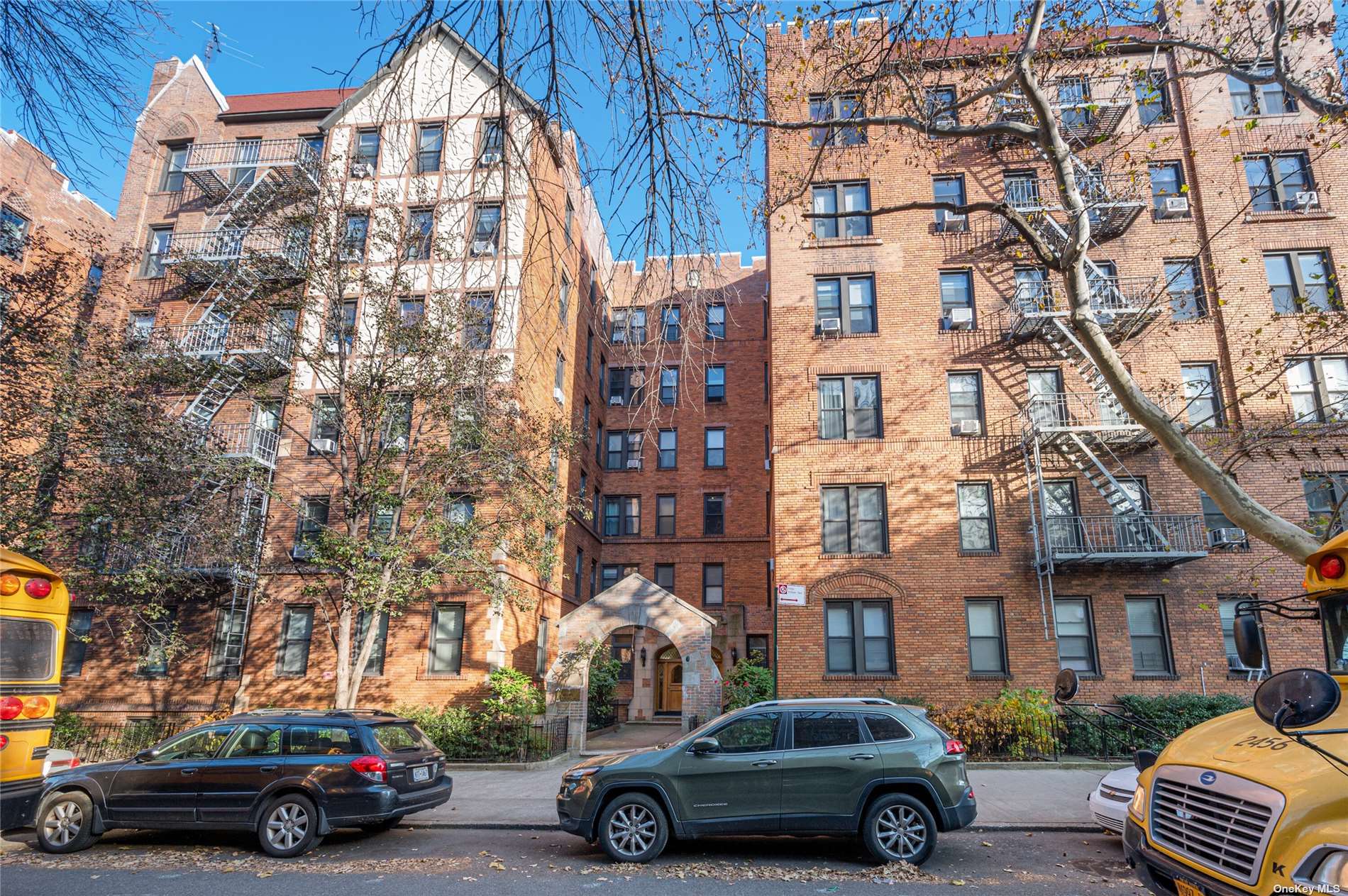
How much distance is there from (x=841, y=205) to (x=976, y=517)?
1021cm

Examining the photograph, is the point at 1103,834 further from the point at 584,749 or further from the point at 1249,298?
the point at 1249,298

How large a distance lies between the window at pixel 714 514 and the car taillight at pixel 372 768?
23021 mm

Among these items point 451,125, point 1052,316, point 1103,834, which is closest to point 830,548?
point 1052,316

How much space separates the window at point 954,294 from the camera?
69.5 ft

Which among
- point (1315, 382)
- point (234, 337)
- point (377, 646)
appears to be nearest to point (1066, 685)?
point (377, 646)

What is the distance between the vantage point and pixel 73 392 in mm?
15445

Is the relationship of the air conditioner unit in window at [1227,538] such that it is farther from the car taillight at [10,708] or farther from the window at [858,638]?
the car taillight at [10,708]

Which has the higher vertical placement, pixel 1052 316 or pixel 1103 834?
pixel 1052 316

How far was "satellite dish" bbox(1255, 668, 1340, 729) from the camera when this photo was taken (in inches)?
150

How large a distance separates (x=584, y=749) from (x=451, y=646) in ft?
15.6

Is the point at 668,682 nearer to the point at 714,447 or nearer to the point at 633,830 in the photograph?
the point at 714,447

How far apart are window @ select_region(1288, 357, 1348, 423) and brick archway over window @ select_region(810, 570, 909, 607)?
11.5m

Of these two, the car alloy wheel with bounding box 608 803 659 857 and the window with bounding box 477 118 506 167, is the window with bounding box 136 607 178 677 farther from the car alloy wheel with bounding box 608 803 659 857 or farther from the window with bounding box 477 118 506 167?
the window with bounding box 477 118 506 167

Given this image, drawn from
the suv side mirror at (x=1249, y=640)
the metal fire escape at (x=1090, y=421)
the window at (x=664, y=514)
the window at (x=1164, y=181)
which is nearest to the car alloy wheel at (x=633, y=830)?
the suv side mirror at (x=1249, y=640)
